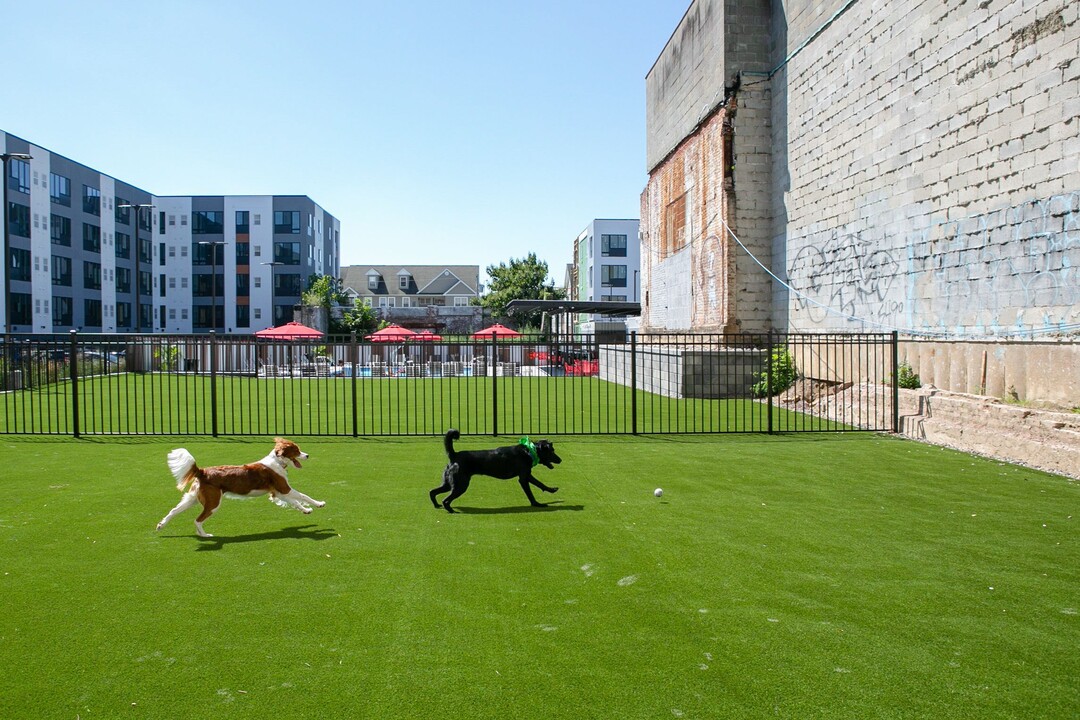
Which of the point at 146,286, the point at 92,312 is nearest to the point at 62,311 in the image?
the point at 92,312

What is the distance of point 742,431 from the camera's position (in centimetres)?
1317

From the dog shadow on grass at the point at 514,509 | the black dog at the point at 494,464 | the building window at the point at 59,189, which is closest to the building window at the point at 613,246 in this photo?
the building window at the point at 59,189

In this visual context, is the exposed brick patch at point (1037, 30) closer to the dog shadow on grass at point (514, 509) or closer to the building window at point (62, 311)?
the dog shadow on grass at point (514, 509)

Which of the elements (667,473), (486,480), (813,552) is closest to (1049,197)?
(667,473)

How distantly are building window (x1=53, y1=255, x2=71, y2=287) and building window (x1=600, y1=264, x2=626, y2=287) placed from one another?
45886 mm

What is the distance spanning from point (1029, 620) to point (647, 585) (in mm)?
2236

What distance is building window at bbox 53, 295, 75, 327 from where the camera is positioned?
5319 centimetres

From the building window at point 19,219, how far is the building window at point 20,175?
3.82 feet

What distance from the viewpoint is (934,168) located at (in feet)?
43.3

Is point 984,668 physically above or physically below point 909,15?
below

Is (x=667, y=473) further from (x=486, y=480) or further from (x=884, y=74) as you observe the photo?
(x=884, y=74)

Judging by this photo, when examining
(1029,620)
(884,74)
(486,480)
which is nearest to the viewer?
(1029,620)

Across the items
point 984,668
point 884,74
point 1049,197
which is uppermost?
point 884,74

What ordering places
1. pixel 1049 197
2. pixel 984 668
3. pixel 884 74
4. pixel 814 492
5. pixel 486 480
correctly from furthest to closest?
pixel 884 74
pixel 1049 197
pixel 486 480
pixel 814 492
pixel 984 668
